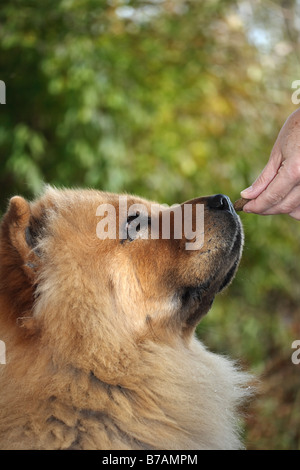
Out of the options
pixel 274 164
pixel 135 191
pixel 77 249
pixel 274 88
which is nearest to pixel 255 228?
pixel 135 191

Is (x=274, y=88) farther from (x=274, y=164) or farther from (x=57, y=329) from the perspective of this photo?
(x=57, y=329)

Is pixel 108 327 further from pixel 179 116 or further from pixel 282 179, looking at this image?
pixel 179 116

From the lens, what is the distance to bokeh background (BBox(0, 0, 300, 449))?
18.7ft

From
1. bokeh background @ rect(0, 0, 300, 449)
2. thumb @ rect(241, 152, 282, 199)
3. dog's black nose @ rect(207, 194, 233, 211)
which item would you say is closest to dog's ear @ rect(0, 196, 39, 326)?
dog's black nose @ rect(207, 194, 233, 211)

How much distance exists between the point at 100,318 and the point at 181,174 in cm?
408

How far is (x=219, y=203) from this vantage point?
2.97 metres

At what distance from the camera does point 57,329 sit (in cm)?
256

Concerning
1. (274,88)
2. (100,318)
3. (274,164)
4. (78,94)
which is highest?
(274,88)

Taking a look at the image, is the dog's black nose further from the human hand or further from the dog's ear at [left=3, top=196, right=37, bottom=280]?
the dog's ear at [left=3, top=196, right=37, bottom=280]

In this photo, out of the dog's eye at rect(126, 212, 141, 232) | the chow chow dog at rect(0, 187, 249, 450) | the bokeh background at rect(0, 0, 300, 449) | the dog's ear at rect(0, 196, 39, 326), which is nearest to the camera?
the chow chow dog at rect(0, 187, 249, 450)

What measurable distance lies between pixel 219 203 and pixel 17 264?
1.09 meters

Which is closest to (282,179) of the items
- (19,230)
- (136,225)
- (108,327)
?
(136,225)

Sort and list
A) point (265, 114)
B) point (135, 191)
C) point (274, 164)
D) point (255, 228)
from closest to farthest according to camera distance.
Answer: point (274, 164)
point (135, 191)
point (255, 228)
point (265, 114)

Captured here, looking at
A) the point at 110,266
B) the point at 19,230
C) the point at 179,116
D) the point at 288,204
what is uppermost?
the point at 179,116
